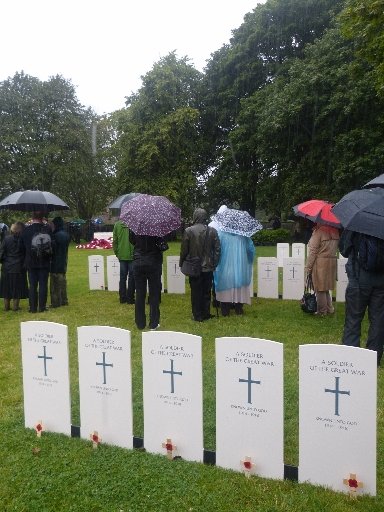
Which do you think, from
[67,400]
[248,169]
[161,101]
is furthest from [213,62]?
[67,400]

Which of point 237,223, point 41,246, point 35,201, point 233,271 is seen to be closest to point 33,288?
point 41,246

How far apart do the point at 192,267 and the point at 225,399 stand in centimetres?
430

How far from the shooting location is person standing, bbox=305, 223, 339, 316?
7.95m

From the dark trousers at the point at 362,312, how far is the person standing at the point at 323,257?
2.47 metres

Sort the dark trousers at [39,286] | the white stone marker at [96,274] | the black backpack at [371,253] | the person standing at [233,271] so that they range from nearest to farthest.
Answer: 1. the black backpack at [371,253]
2. the person standing at [233,271]
3. the dark trousers at [39,286]
4. the white stone marker at [96,274]

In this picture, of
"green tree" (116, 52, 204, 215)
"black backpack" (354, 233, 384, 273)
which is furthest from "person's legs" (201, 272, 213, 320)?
"green tree" (116, 52, 204, 215)

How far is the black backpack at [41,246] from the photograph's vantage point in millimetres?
8258

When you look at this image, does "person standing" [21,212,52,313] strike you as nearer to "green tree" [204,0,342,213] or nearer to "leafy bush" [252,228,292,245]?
"leafy bush" [252,228,292,245]

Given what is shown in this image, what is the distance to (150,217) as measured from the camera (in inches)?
278

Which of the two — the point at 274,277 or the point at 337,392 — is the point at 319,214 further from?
the point at 337,392

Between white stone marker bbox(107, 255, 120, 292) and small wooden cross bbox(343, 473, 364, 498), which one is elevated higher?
white stone marker bbox(107, 255, 120, 292)

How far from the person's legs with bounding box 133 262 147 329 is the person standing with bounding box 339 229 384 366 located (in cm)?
280

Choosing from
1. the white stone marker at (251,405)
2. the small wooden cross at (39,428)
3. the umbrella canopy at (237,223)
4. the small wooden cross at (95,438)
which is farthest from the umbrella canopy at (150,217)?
the white stone marker at (251,405)

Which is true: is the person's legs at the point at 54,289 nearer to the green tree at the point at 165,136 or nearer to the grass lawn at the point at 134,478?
the grass lawn at the point at 134,478
